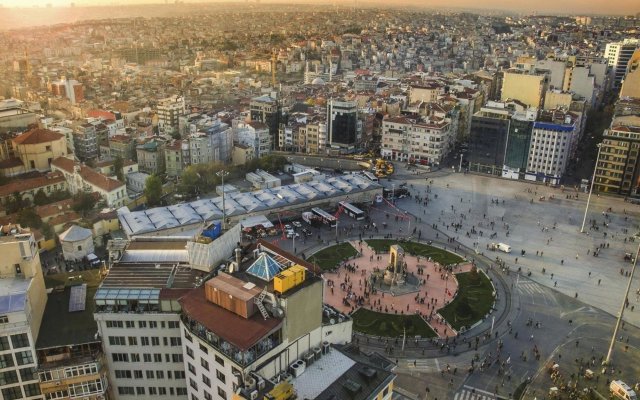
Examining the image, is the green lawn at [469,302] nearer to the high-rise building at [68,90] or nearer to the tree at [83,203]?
the tree at [83,203]

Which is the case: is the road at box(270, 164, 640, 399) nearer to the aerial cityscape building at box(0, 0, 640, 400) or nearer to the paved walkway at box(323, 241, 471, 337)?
the aerial cityscape building at box(0, 0, 640, 400)

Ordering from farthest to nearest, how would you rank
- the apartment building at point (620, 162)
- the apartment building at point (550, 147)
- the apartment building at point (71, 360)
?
the apartment building at point (550, 147), the apartment building at point (620, 162), the apartment building at point (71, 360)

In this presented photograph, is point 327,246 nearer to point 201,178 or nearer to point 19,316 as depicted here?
point 201,178

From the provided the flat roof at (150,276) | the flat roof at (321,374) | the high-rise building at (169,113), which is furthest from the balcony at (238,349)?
the high-rise building at (169,113)

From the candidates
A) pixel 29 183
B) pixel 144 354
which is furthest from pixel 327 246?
pixel 29 183

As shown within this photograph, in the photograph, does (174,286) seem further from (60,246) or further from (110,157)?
(110,157)

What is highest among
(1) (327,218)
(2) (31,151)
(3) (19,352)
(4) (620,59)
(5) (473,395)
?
(4) (620,59)
